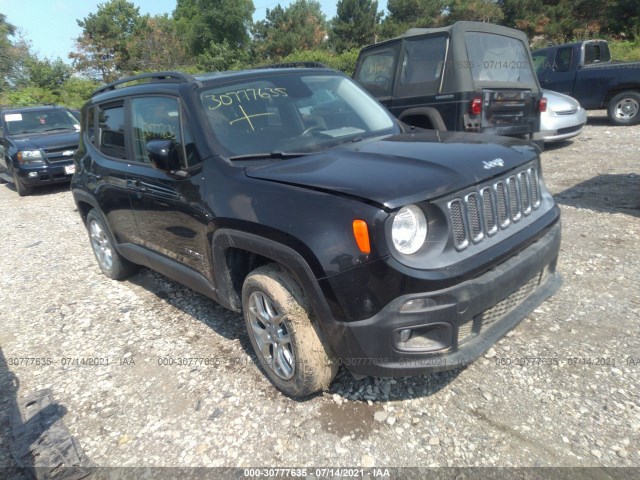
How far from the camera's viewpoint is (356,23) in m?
40.1

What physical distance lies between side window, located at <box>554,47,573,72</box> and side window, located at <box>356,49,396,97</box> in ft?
18.7

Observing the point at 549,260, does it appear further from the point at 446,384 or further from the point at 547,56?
the point at 547,56

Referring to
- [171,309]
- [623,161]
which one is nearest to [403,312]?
[171,309]

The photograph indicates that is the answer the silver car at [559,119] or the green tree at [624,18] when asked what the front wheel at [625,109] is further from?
the green tree at [624,18]

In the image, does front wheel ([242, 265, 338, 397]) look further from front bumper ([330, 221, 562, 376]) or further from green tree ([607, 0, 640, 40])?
green tree ([607, 0, 640, 40])

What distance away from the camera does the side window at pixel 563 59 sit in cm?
1025

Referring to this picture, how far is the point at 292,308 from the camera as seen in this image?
2.44 meters

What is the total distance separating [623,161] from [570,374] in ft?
19.8

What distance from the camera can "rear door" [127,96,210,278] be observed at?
2996 mm

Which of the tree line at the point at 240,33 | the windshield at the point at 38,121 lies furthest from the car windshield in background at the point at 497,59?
the tree line at the point at 240,33

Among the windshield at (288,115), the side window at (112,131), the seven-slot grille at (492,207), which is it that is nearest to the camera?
the seven-slot grille at (492,207)

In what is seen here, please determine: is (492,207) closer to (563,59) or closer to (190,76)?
(190,76)

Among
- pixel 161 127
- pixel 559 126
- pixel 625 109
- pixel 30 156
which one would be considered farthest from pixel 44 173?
pixel 625 109

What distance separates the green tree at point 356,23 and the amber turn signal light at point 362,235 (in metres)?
40.9
